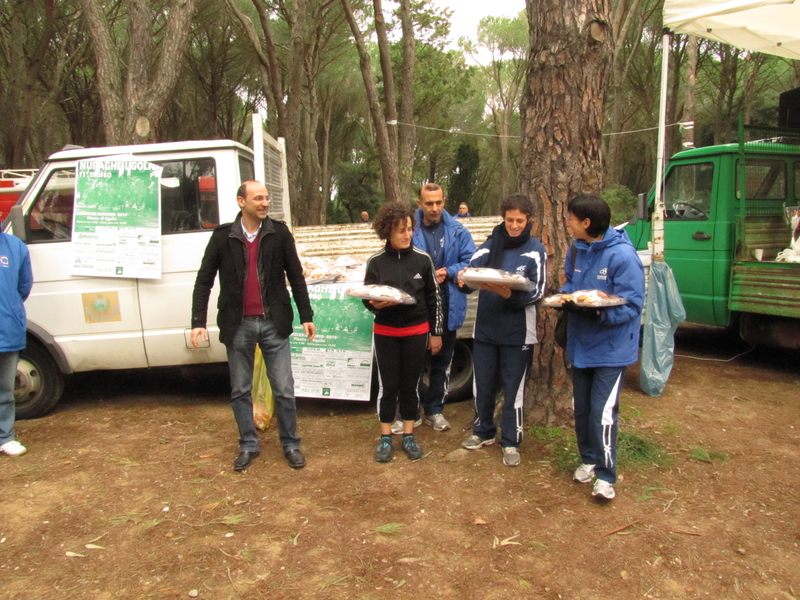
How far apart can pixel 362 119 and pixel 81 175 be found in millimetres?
30891

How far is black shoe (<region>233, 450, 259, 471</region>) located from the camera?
3.96m

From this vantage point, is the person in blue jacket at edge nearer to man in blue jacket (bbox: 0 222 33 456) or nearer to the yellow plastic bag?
the yellow plastic bag

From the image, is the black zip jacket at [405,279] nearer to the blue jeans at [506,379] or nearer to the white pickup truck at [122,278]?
the blue jeans at [506,379]

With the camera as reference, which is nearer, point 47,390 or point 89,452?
point 89,452

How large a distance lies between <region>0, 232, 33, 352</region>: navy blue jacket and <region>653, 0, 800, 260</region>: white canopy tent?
5046 mm

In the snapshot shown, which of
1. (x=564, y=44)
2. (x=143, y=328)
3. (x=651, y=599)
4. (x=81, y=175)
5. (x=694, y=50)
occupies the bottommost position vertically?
(x=651, y=599)

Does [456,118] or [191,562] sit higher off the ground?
[456,118]

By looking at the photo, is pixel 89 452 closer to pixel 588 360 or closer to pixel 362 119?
pixel 588 360

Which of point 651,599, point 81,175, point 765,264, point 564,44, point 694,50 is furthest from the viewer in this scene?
point 694,50

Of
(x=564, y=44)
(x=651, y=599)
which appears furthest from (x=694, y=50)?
(x=651, y=599)

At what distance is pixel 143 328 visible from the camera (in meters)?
4.90

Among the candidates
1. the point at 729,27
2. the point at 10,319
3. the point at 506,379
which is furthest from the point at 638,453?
the point at 729,27

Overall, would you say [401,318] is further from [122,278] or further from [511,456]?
[122,278]

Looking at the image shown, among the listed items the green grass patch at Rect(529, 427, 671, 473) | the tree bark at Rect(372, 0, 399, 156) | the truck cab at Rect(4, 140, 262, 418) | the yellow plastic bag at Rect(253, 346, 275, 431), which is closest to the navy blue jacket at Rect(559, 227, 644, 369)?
the green grass patch at Rect(529, 427, 671, 473)
